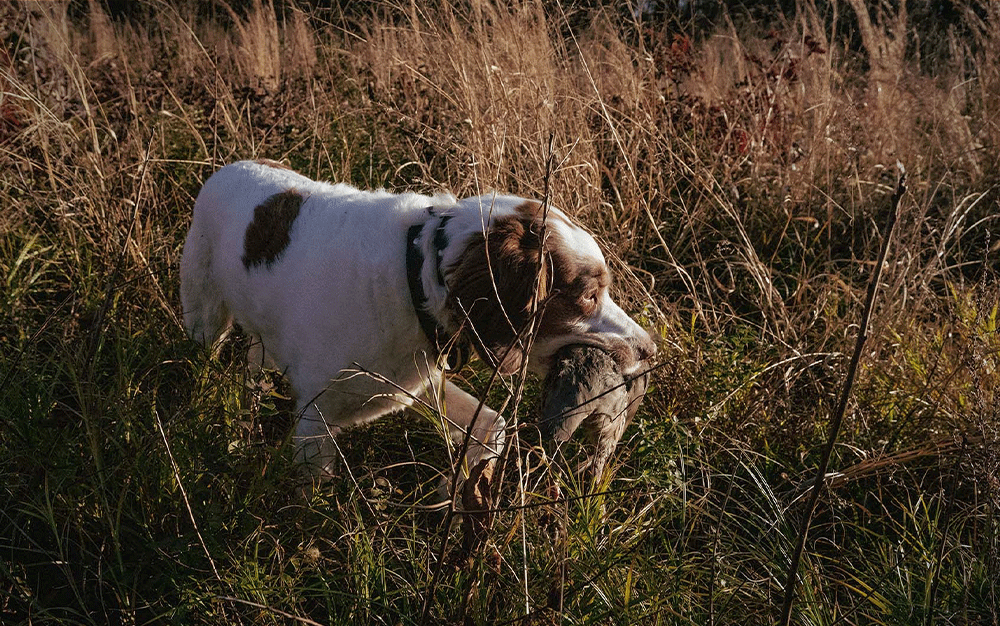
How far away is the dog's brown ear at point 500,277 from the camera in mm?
2299

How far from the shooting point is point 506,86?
12.2 feet

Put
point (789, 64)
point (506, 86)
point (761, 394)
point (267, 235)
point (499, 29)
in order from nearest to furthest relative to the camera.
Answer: point (267, 235) → point (761, 394) → point (506, 86) → point (499, 29) → point (789, 64)

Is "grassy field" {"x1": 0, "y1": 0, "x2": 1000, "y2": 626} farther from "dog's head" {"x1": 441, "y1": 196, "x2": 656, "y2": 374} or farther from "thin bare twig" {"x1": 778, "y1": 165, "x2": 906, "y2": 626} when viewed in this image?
"dog's head" {"x1": 441, "y1": 196, "x2": 656, "y2": 374}

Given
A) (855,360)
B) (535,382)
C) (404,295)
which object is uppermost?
(855,360)

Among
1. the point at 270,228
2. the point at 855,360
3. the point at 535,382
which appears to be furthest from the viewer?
the point at 535,382

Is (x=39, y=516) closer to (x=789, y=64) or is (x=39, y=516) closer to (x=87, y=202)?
(x=87, y=202)

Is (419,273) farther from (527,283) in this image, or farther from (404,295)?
(527,283)

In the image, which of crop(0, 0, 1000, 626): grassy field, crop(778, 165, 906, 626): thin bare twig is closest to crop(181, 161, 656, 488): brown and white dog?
crop(0, 0, 1000, 626): grassy field

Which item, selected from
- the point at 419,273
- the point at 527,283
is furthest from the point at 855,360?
the point at 419,273

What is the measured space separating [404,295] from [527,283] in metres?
0.33

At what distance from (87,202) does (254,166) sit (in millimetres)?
813

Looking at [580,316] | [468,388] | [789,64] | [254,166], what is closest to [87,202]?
[254,166]

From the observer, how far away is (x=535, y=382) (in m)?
2.97

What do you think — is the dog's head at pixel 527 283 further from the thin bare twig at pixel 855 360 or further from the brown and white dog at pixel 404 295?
the thin bare twig at pixel 855 360
